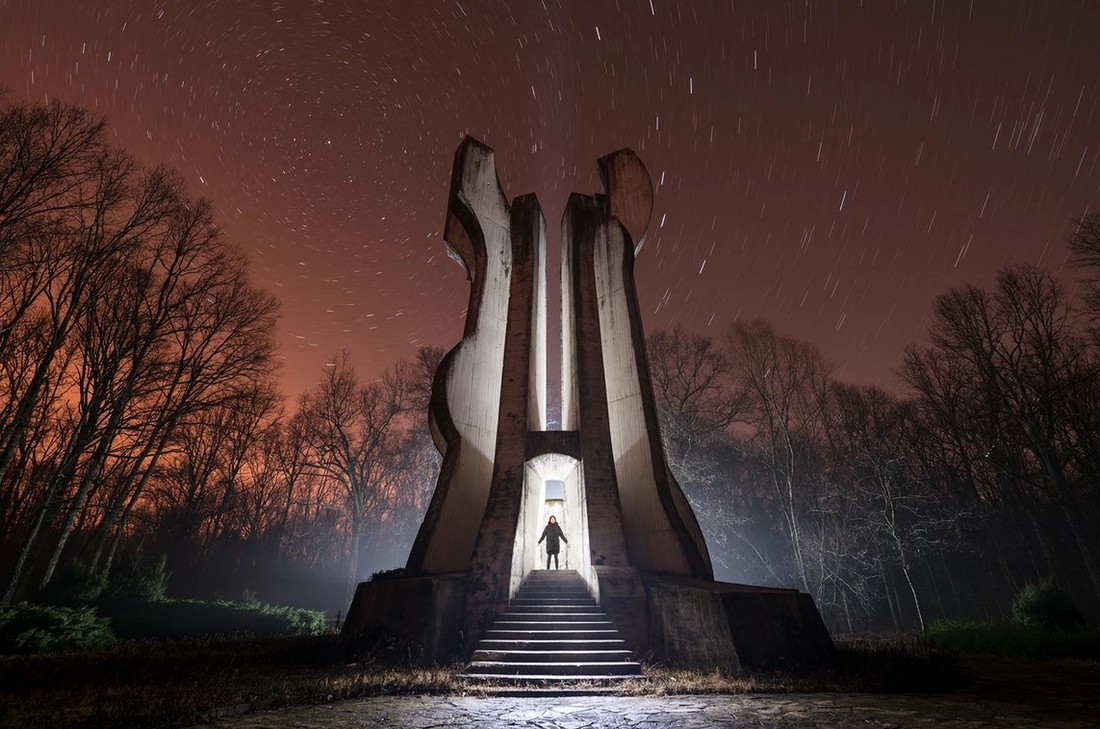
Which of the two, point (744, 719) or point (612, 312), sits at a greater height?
point (612, 312)

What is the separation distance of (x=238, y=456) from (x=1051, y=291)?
1426 inches

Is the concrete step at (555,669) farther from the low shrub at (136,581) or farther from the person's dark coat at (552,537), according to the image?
the low shrub at (136,581)

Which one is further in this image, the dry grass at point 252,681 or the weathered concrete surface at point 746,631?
the weathered concrete surface at point 746,631

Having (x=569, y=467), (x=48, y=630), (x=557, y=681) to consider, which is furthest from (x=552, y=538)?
(x=48, y=630)

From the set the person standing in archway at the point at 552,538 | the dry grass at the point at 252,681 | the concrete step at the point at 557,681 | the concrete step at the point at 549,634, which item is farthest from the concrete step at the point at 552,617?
the person standing in archway at the point at 552,538

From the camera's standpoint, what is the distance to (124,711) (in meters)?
5.16

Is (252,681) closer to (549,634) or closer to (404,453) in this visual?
(549,634)

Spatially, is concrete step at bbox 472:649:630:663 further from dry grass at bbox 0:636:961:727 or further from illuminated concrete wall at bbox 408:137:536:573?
illuminated concrete wall at bbox 408:137:536:573

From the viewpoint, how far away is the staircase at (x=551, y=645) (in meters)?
8.22

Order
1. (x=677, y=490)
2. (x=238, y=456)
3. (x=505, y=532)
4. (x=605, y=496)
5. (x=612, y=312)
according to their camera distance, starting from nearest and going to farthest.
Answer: (x=505, y=532) < (x=605, y=496) < (x=677, y=490) < (x=612, y=312) < (x=238, y=456)

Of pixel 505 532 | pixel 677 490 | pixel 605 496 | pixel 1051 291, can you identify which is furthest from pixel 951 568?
pixel 505 532

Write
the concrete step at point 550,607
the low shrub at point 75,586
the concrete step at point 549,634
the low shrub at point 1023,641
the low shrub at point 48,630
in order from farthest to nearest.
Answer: the low shrub at point 75,586, the low shrub at point 1023,641, the concrete step at point 550,607, the concrete step at point 549,634, the low shrub at point 48,630

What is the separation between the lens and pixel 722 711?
19.0 feet

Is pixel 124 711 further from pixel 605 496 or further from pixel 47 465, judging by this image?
pixel 47 465
